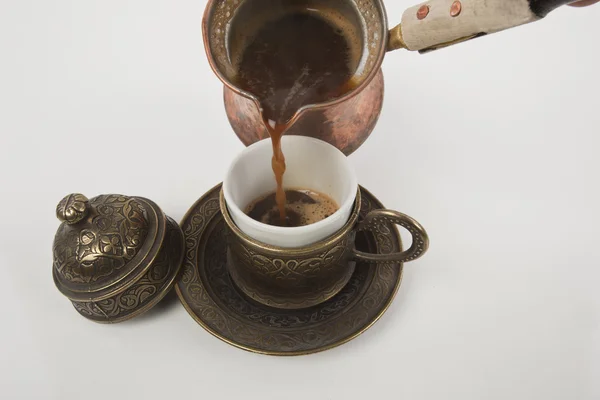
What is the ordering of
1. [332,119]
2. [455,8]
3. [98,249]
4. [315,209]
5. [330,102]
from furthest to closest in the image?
1. [315,209]
2. [332,119]
3. [98,249]
4. [330,102]
5. [455,8]

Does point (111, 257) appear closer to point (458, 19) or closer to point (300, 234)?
point (300, 234)

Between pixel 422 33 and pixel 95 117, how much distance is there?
4.55ft

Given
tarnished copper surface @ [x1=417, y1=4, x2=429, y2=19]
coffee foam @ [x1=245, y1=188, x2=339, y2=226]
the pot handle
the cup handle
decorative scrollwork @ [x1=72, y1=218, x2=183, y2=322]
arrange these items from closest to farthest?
the pot handle, tarnished copper surface @ [x1=417, y1=4, x2=429, y2=19], the cup handle, decorative scrollwork @ [x1=72, y1=218, x2=183, y2=322], coffee foam @ [x1=245, y1=188, x2=339, y2=226]

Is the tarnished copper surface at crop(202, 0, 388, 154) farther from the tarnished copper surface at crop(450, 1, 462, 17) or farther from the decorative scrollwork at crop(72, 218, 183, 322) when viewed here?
the decorative scrollwork at crop(72, 218, 183, 322)

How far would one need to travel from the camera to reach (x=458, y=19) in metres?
0.94

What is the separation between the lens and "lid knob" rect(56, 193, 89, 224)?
1.16 metres

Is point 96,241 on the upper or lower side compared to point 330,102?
lower

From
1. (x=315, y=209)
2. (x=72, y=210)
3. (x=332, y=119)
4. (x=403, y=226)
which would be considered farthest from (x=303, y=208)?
(x=72, y=210)

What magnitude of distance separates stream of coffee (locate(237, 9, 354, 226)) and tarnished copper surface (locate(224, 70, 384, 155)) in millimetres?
80

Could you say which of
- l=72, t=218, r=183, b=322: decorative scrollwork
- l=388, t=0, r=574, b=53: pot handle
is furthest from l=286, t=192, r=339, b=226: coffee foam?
l=388, t=0, r=574, b=53: pot handle

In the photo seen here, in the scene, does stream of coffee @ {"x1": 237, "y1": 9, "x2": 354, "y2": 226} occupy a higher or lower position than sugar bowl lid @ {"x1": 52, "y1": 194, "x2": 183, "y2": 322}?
higher

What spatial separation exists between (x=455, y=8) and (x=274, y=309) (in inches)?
31.0

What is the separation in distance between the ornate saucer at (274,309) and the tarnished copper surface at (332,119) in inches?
10.6

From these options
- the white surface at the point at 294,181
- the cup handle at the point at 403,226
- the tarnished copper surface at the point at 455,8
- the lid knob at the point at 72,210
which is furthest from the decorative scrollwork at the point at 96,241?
the tarnished copper surface at the point at 455,8
